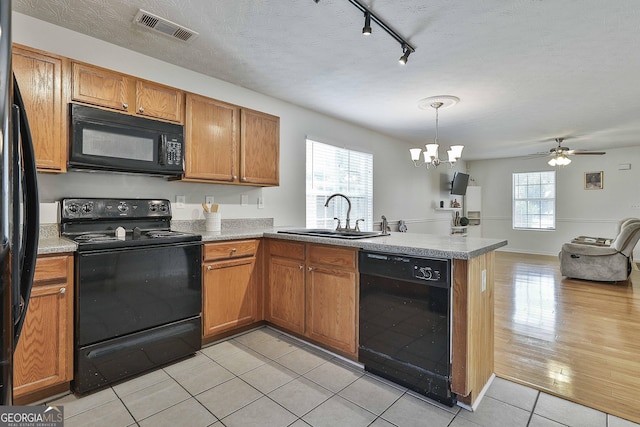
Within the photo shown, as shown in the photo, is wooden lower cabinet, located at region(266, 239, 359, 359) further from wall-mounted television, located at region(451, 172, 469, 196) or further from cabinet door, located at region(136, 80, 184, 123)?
wall-mounted television, located at region(451, 172, 469, 196)

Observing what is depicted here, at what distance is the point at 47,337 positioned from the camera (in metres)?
1.88

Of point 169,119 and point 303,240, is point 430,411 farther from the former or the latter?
point 169,119

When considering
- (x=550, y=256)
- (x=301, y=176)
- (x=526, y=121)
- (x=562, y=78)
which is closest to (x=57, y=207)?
(x=301, y=176)

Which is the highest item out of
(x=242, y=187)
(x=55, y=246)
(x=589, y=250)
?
(x=242, y=187)

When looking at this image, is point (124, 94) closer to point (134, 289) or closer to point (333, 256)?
point (134, 289)

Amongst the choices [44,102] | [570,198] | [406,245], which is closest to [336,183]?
[406,245]

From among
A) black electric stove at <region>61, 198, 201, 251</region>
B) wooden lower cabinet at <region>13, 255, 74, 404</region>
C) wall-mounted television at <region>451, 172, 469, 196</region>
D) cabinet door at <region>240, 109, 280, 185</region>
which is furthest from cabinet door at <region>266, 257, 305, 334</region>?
wall-mounted television at <region>451, 172, 469, 196</region>

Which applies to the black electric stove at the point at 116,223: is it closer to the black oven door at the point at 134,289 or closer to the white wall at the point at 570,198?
the black oven door at the point at 134,289

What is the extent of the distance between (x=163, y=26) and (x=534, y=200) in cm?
864

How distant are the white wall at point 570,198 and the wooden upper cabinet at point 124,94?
818 centimetres

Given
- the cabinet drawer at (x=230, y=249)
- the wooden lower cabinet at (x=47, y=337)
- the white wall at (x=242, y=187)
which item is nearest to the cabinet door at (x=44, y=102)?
the white wall at (x=242, y=187)

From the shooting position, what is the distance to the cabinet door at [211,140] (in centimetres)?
279

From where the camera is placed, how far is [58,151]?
2.14m

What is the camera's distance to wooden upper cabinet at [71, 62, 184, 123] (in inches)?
88.0
